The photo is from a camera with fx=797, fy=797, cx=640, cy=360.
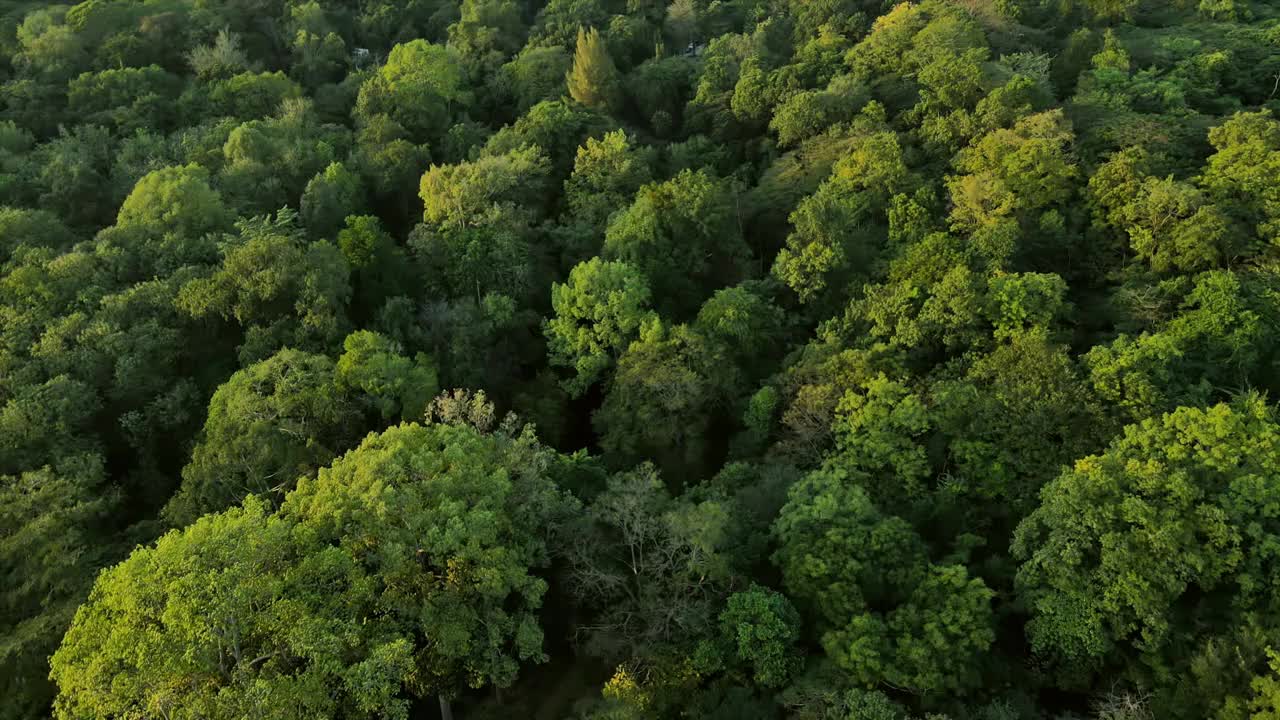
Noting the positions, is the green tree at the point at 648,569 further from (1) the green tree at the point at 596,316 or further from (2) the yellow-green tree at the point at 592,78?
(2) the yellow-green tree at the point at 592,78

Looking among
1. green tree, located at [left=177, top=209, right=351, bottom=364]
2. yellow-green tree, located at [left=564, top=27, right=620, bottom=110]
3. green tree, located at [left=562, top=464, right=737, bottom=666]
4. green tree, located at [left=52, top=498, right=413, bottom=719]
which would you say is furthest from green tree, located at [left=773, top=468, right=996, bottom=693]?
yellow-green tree, located at [left=564, top=27, right=620, bottom=110]

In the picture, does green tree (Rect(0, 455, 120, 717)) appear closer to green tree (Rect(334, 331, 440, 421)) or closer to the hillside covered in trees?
the hillside covered in trees

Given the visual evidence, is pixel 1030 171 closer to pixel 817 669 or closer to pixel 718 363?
pixel 718 363

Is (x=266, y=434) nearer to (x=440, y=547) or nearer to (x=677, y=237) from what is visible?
(x=440, y=547)

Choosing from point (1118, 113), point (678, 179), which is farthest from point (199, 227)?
point (1118, 113)

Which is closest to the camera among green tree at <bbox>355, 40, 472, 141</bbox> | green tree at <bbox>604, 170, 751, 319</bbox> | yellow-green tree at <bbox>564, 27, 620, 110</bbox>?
green tree at <bbox>604, 170, 751, 319</bbox>

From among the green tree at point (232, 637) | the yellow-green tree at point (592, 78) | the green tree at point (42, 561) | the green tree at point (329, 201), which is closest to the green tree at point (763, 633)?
the green tree at point (232, 637)

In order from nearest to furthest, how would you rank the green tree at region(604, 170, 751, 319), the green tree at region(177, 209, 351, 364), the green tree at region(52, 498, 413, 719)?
the green tree at region(52, 498, 413, 719), the green tree at region(177, 209, 351, 364), the green tree at region(604, 170, 751, 319)

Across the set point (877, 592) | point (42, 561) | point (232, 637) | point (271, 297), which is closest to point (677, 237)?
point (271, 297)
